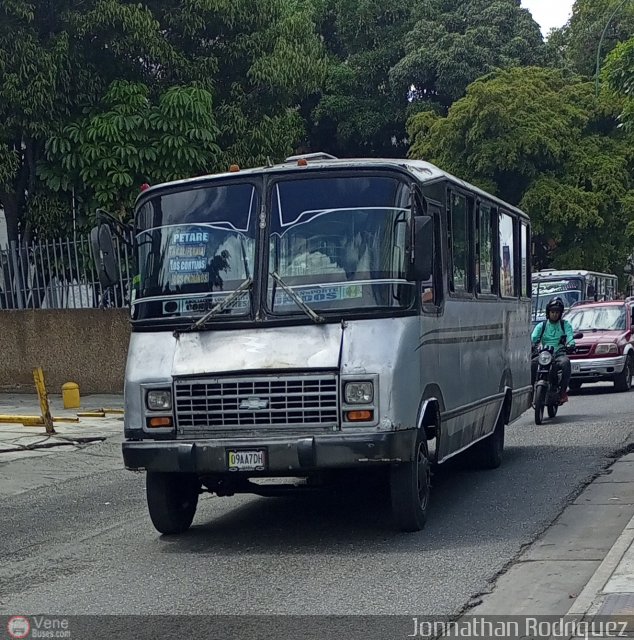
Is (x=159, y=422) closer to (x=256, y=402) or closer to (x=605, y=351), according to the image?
(x=256, y=402)

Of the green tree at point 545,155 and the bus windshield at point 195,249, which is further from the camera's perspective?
the green tree at point 545,155

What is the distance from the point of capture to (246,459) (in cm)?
850

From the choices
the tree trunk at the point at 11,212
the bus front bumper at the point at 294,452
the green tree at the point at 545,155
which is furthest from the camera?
the green tree at the point at 545,155

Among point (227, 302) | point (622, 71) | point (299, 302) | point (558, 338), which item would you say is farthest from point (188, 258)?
point (622, 71)

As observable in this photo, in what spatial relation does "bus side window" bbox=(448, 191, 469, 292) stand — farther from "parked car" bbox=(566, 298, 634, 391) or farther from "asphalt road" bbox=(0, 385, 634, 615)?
"parked car" bbox=(566, 298, 634, 391)

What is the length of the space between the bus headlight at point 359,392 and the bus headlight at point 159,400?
4.21 ft

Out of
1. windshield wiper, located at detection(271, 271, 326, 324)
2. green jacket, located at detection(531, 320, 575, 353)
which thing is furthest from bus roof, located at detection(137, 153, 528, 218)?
green jacket, located at detection(531, 320, 575, 353)

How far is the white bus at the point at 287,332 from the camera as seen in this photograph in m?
8.49

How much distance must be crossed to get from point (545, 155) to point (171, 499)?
34.7 meters

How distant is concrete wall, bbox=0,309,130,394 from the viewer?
72.6ft

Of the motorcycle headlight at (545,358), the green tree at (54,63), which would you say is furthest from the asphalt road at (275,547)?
the green tree at (54,63)

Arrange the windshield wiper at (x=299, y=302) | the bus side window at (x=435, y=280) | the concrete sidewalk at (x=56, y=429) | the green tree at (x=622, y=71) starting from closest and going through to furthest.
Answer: the windshield wiper at (x=299, y=302) < the bus side window at (x=435, y=280) < the concrete sidewalk at (x=56, y=429) < the green tree at (x=622, y=71)

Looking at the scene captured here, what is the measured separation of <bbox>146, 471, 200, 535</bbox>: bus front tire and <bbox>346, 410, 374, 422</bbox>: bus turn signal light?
4.68ft

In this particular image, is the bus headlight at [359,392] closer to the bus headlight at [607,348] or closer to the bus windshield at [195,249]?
the bus windshield at [195,249]
